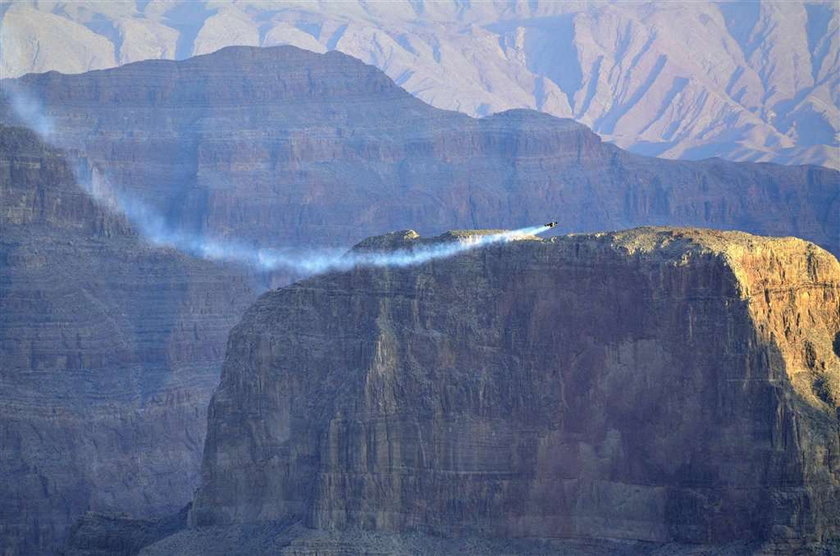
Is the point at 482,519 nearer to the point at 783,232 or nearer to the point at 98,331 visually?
the point at 98,331

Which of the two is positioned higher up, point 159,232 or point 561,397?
point 159,232

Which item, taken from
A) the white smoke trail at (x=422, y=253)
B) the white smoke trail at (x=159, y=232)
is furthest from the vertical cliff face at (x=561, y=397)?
the white smoke trail at (x=159, y=232)

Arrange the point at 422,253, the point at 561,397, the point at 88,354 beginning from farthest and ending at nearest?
the point at 88,354
the point at 422,253
the point at 561,397

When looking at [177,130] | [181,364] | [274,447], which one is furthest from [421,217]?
[274,447]

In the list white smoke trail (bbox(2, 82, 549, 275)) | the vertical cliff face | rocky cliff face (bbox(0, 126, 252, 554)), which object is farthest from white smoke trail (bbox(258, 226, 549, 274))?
white smoke trail (bbox(2, 82, 549, 275))

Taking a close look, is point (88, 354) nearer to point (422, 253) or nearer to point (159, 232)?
point (159, 232)

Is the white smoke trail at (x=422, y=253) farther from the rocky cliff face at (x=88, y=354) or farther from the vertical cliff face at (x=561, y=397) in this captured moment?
the rocky cliff face at (x=88, y=354)

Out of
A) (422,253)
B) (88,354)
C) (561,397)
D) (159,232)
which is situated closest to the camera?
(561,397)

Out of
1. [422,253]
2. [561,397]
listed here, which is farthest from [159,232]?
[561,397]

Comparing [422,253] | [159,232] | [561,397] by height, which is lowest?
[561,397]
